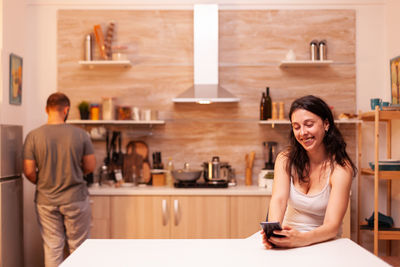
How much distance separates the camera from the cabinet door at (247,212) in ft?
12.9

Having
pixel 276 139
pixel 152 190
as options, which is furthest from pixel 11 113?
pixel 276 139

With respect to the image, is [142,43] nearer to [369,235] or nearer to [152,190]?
[152,190]

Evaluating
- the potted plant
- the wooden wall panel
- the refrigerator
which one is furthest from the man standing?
the wooden wall panel

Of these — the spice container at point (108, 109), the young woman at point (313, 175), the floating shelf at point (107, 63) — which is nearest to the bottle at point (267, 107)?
the floating shelf at point (107, 63)

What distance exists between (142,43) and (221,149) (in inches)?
53.6

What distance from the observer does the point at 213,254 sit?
1728 mm

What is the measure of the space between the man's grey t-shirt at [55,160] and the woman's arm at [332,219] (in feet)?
6.82

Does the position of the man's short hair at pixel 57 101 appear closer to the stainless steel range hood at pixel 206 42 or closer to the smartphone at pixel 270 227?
the stainless steel range hood at pixel 206 42

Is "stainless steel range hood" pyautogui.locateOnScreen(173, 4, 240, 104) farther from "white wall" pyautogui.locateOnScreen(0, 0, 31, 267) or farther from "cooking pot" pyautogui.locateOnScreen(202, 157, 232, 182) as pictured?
"white wall" pyautogui.locateOnScreen(0, 0, 31, 267)

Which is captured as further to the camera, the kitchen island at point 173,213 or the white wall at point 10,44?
the kitchen island at point 173,213

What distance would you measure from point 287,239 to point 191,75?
9.59 ft

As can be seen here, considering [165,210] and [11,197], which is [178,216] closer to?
[165,210]

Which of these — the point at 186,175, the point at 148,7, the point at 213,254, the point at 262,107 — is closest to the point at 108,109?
the point at 186,175

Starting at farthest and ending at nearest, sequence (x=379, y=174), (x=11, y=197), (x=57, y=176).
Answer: (x=379, y=174)
(x=11, y=197)
(x=57, y=176)
